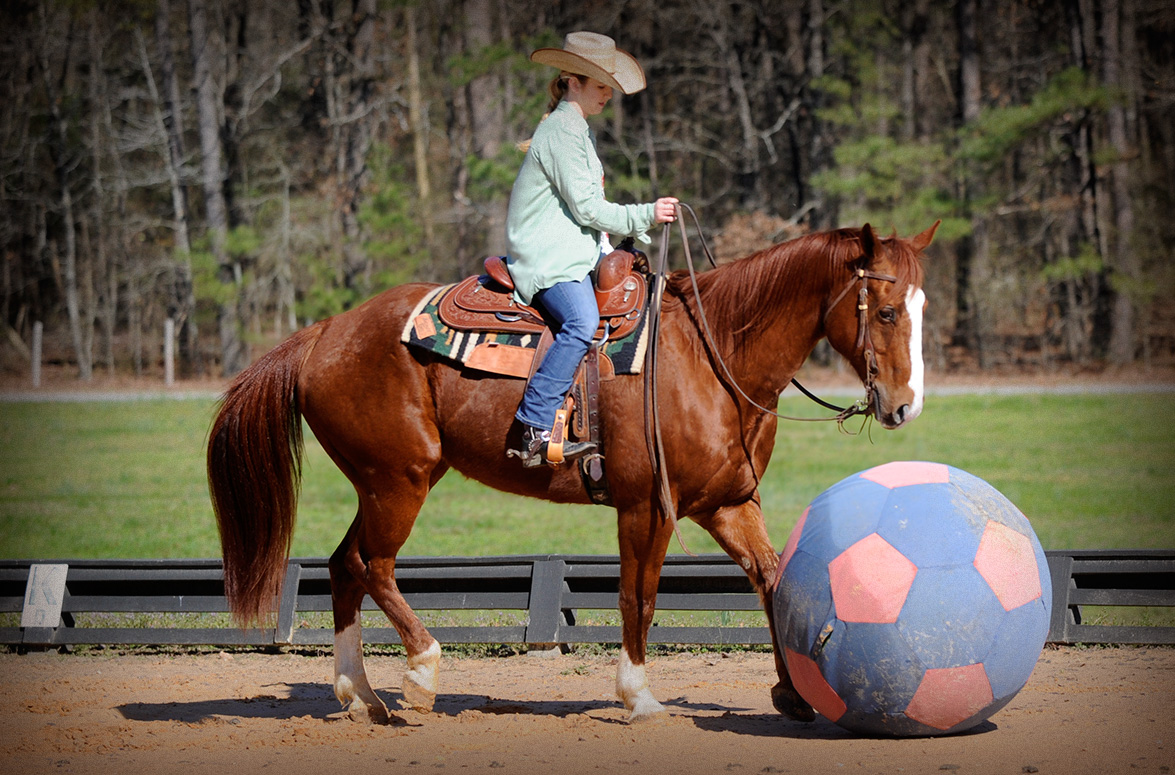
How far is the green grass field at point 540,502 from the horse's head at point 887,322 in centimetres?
586

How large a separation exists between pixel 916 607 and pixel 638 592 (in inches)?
55.7

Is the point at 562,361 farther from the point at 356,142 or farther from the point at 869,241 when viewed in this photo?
the point at 356,142

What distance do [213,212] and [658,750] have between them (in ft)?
97.2

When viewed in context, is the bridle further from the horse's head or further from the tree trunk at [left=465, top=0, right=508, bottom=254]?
the tree trunk at [left=465, top=0, right=508, bottom=254]

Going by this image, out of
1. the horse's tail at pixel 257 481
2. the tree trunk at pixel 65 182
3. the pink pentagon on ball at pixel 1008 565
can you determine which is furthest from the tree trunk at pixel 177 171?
the pink pentagon on ball at pixel 1008 565

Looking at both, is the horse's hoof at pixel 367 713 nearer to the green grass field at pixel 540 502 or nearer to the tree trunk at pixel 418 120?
the green grass field at pixel 540 502

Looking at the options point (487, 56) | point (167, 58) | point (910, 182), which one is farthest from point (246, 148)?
point (910, 182)

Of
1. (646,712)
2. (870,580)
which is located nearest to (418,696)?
(646,712)

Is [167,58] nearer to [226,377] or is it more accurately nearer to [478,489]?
[226,377]

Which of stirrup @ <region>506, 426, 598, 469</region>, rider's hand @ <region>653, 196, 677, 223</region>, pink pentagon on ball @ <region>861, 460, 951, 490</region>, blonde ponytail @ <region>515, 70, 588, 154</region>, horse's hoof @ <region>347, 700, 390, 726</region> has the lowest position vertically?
horse's hoof @ <region>347, 700, 390, 726</region>

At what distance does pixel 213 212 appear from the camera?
3170 cm

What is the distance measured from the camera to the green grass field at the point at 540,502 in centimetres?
1183

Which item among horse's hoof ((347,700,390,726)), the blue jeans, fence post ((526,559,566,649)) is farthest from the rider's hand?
fence post ((526,559,566,649))

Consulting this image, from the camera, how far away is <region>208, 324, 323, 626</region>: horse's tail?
6051 millimetres
